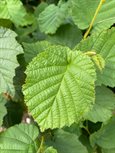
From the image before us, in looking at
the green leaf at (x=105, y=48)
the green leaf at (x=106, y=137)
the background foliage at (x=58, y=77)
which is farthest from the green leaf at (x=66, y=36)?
the green leaf at (x=106, y=137)

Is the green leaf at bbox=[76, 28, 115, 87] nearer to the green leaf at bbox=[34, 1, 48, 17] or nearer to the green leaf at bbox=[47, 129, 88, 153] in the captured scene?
the green leaf at bbox=[47, 129, 88, 153]

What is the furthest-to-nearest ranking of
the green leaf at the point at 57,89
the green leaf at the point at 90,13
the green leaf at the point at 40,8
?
the green leaf at the point at 40,8, the green leaf at the point at 90,13, the green leaf at the point at 57,89

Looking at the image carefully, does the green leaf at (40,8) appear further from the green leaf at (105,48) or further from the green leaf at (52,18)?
the green leaf at (105,48)

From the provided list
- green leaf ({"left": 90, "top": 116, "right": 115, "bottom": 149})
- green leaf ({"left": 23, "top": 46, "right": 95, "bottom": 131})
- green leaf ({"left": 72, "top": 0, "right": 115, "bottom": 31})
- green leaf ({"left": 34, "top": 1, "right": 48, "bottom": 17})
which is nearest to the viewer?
green leaf ({"left": 23, "top": 46, "right": 95, "bottom": 131})

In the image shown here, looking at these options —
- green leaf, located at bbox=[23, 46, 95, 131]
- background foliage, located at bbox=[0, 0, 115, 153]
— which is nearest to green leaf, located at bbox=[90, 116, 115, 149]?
background foliage, located at bbox=[0, 0, 115, 153]

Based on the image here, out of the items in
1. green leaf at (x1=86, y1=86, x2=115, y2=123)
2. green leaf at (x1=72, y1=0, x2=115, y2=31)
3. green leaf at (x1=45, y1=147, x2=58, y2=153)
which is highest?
green leaf at (x1=72, y1=0, x2=115, y2=31)

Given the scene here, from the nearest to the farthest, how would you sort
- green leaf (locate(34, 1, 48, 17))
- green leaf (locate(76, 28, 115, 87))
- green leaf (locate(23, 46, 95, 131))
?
green leaf (locate(23, 46, 95, 131))
green leaf (locate(76, 28, 115, 87))
green leaf (locate(34, 1, 48, 17))

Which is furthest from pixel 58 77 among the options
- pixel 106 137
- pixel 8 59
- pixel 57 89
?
pixel 106 137
